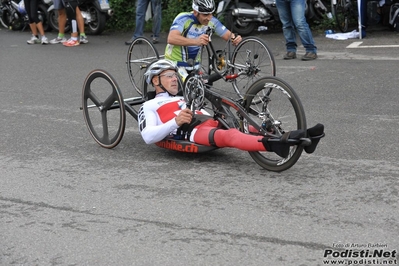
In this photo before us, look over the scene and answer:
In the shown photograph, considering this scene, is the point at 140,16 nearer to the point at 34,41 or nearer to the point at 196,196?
the point at 34,41

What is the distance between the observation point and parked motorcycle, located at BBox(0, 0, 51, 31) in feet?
54.7

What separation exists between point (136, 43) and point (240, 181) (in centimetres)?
414

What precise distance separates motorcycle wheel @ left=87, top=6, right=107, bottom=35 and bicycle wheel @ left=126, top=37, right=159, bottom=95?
19.1 feet

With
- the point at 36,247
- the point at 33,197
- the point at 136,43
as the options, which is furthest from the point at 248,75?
the point at 36,247

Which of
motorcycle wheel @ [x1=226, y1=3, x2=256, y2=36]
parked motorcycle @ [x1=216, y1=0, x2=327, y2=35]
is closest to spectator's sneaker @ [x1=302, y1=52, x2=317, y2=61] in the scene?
parked motorcycle @ [x1=216, y1=0, x2=327, y2=35]

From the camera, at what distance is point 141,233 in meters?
4.88

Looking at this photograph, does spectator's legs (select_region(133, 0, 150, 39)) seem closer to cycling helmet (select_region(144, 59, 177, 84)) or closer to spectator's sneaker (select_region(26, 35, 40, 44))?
spectator's sneaker (select_region(26, 35, 40, 44))

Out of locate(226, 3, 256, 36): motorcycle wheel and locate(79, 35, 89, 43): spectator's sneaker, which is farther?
locate(79, 35, 89, 43): spectator's sneaker

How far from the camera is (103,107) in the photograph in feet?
23.1

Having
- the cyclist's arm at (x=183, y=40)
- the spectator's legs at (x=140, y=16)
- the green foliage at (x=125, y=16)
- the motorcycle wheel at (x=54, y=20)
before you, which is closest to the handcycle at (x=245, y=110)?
the cyclist's arm at (x=183, y=40)

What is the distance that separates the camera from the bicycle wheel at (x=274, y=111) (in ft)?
18.7

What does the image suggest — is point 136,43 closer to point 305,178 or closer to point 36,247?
point 305,178

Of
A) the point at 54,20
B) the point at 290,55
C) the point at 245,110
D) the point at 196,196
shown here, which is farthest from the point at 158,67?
the point at 54,20

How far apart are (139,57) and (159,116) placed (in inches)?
120
